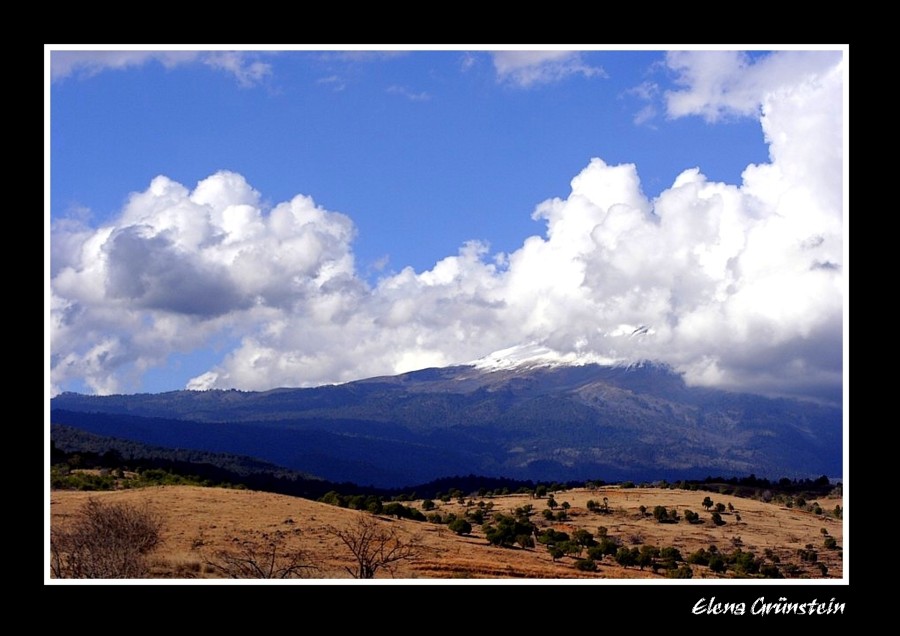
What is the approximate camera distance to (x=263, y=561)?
24.2 meters

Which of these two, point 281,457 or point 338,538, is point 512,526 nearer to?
point 338,538

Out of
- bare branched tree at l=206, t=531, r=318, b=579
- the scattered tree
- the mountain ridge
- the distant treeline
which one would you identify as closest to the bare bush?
bare branched tree at l=206, t=531, r=318, b=579

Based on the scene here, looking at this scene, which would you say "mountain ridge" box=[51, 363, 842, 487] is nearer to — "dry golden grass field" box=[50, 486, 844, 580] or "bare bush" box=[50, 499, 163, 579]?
"dry golden grass field" box=[50, 486, 844, 580]

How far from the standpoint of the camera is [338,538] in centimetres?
2708

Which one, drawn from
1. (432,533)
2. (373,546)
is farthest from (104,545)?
(432,533)

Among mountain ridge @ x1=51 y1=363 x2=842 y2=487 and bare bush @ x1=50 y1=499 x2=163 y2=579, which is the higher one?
bare bush @ x1=50 y1=499 x2=163 y2=579

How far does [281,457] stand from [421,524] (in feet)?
289

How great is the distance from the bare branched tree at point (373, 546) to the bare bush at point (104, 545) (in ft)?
16.0

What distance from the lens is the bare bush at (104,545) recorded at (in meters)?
21.4

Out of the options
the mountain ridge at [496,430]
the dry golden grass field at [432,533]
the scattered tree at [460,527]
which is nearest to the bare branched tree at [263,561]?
the dry golden grass field at [432,533]

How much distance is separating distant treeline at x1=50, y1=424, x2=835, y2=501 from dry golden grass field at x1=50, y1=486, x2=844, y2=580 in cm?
706

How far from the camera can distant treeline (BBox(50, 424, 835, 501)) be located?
45.0 metres
